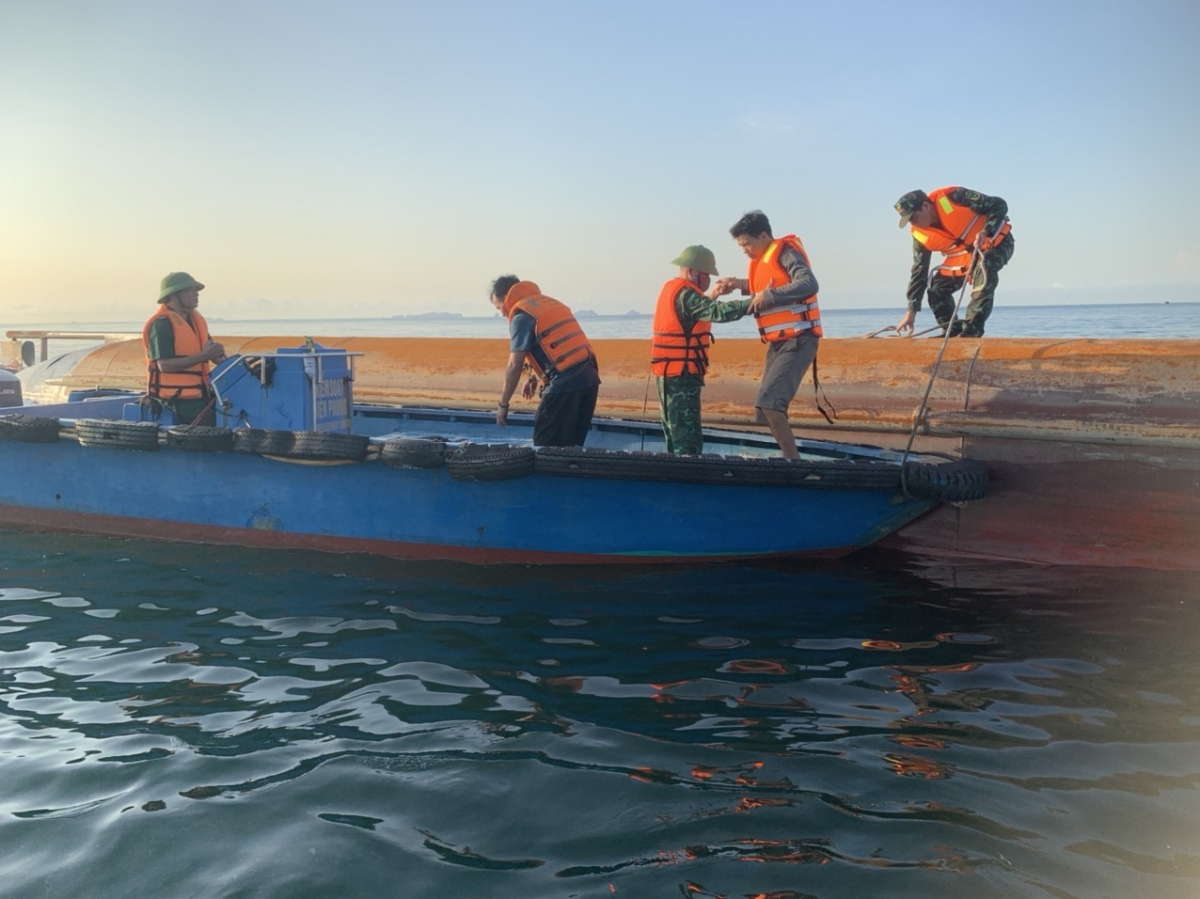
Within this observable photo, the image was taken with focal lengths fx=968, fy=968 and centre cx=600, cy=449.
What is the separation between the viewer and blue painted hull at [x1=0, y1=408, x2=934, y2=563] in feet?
20.4

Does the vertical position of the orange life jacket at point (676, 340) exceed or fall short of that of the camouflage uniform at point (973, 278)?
it falls short

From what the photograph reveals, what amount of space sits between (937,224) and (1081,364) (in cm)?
157

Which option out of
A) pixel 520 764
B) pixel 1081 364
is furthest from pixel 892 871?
pixel 1081 364

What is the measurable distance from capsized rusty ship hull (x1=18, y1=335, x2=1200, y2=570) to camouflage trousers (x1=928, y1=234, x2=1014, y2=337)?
27 centimetres

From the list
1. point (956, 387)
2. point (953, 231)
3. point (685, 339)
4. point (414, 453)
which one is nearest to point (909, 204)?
point (953, 231)

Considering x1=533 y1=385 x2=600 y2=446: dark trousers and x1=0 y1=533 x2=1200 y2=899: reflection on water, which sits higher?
x1=533 y1=385 x2=600 y2=446: dark trousers

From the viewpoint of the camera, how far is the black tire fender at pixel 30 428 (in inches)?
284

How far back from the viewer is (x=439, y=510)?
6496mm

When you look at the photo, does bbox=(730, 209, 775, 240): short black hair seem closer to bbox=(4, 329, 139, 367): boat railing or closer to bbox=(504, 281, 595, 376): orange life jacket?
bbox=(504, 281, 595, 376): orange life jacket

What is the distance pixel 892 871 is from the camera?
3008 millimetres

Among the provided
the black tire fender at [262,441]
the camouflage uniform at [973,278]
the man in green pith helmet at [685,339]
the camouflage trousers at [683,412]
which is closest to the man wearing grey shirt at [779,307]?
the man in green pith helmet at [685,339]

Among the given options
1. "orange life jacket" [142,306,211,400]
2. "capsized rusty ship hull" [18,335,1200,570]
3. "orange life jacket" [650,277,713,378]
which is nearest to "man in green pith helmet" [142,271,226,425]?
"orange life jacket" [142,306,211,400]

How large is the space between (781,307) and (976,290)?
258 cm

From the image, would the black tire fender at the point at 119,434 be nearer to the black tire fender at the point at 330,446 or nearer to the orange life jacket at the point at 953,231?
the black tire fender at the point at 330,446
